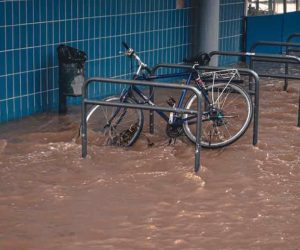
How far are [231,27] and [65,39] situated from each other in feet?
17.1

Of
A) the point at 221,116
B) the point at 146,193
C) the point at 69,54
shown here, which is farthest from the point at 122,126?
the point at 69,54

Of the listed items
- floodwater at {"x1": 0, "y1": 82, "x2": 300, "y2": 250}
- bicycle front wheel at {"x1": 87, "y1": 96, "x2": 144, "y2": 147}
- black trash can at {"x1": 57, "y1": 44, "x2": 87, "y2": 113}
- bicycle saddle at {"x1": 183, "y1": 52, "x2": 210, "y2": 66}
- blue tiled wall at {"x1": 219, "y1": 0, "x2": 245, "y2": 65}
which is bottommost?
floodwater at {"x1": 0, "y1": 82, "x2": 300, "y2": 250}

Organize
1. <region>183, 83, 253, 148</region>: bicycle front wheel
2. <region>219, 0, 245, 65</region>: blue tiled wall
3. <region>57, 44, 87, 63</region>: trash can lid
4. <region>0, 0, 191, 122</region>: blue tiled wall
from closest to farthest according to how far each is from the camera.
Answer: <region>183, 83, 253, 148</region>: bicycle front wheel < <region>0, 0, 191, 122</region>: blue tiled wall < <region>57, 44, 87, 63</region>: trash can lid < <region>219, 0, 245, 65</region>: blue tiled wall

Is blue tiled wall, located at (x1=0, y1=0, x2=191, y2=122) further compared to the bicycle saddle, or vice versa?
blue tiled wall, located at (x1=0, y1=0, x2=191, y2=122)

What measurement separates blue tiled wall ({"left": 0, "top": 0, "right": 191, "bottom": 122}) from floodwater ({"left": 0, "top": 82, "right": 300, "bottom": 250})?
30.3 inches

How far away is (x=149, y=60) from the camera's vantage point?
42.0ft

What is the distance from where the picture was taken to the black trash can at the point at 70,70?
10.2 metres

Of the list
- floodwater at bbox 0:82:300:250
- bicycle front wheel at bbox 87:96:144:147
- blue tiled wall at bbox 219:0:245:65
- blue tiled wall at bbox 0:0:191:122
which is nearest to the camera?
floodwater at bbox 0:82:300:250

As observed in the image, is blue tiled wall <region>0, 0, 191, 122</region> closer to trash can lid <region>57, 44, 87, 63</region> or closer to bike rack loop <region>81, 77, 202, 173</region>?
trash can lid <region>57, 44, 87, 63</region>

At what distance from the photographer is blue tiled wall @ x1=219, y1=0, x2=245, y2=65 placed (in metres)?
14.9

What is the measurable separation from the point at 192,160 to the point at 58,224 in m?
2.26

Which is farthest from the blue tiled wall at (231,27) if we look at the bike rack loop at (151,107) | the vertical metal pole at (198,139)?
the vertical metal pole at (198,139)

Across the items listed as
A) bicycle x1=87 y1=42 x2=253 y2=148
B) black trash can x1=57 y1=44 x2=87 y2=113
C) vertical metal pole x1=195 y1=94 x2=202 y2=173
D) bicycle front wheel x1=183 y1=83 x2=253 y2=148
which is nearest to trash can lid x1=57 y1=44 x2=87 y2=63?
black trash can x1=57 y1=44 x2=87 y2=113

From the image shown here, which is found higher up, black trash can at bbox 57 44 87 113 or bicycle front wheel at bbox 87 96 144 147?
black trash can at bbox 57 44 87 113
